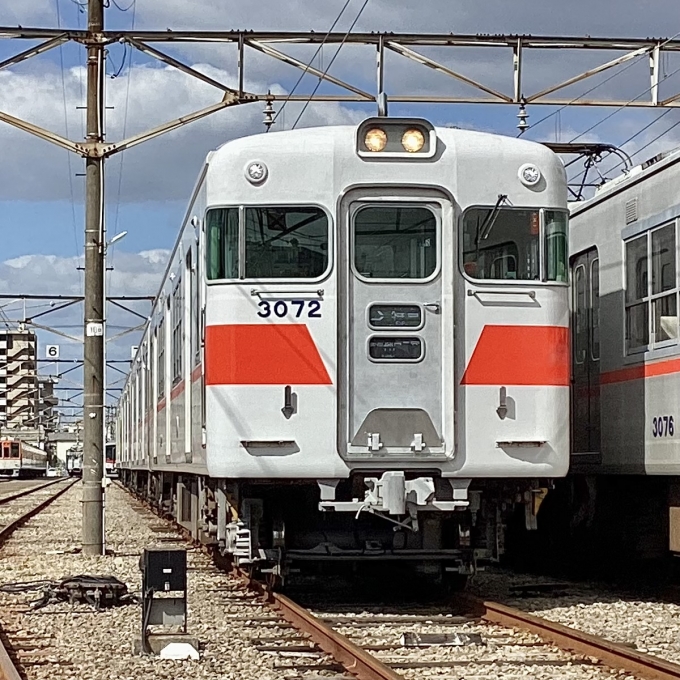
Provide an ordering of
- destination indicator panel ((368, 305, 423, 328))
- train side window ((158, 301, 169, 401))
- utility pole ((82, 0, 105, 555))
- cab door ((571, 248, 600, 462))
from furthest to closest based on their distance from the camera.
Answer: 1. train side window ((158, 301, 169, 401))
2. utility pole ((82, 0, 105, 555))
3. cab door ((571, 248, 600, 462))
4. destination indicator panel ((368, 305, 423, 328))

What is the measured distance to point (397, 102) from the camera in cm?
1445

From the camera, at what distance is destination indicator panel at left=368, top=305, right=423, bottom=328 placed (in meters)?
9.44

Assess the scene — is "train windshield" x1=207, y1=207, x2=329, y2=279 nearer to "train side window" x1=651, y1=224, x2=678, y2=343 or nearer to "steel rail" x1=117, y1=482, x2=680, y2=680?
"steel rail" x1=117, y1=482, x2=680, y2=680

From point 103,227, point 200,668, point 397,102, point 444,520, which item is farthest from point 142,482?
point 200,668

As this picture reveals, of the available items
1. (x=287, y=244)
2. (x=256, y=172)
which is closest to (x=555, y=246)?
(x=287, y=244)

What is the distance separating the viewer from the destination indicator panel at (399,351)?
9398 millimetres

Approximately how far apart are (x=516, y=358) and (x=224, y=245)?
7.32ft

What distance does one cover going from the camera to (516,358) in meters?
9.50

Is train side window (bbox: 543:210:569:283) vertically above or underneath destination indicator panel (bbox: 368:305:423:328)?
above

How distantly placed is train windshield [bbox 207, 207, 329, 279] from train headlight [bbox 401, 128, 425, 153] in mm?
777

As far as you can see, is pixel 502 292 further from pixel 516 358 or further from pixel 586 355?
pixel 586 355

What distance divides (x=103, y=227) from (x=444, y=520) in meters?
7.17

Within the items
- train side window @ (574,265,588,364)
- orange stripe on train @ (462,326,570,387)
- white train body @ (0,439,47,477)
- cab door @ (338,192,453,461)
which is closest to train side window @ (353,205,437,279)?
cab door @ (338,192,453,461)

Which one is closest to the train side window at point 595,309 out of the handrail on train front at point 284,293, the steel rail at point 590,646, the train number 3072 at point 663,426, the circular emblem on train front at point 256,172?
the train number 3072 at point 663,426
